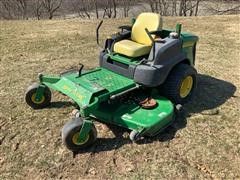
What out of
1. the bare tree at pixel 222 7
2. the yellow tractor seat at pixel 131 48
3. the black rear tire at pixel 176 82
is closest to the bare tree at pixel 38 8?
the bare tree at pixel 222 7

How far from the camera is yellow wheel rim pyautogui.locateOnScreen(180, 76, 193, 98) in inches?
190

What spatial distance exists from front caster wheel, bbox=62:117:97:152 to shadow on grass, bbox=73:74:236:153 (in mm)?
152

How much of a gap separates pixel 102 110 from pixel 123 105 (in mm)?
290

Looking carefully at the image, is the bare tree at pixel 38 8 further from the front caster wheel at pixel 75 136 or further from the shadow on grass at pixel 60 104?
the front caster wheel at pixel 75 136

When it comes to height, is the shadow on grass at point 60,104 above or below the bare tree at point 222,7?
above

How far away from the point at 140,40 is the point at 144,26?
0.21 m

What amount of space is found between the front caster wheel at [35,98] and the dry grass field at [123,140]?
100 mm

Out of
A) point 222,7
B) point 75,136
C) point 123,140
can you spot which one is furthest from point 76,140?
point 222,7

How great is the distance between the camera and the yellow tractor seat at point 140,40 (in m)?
4.51

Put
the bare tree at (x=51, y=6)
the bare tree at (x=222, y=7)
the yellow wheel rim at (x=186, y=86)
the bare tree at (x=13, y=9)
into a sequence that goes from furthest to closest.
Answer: the bare tree at (x=13, y=9), the bare tree at (x=51, y=6), the bare tree at (x=222, y=7), the yellow wheel rim at (x=186, y=86)

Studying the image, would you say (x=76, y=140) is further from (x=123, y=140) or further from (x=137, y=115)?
(x=137, y=115)

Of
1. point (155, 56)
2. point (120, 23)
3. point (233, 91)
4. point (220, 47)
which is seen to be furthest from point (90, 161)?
point (120, 23)

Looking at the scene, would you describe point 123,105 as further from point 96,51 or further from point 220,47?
point 220,47

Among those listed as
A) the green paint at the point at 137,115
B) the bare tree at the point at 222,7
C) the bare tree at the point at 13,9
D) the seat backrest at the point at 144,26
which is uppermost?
the seat backrest at the point at 144,26
